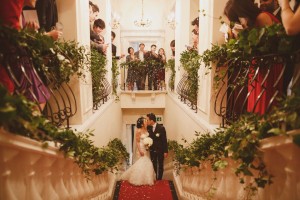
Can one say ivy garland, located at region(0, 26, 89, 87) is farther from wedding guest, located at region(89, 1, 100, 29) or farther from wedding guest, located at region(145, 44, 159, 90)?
wedding guest, located at region(145, 44, 159, 90)

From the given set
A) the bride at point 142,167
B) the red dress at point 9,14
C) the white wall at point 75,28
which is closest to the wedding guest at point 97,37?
the white wall at point 75,28

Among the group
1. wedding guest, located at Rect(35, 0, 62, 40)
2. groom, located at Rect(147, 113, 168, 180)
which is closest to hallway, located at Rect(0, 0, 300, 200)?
wedding guest, located at Rect(35, 0, 62, 40)

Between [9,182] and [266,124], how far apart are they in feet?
5.49

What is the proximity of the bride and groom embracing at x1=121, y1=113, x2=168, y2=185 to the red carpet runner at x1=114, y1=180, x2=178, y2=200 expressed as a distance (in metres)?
0.22

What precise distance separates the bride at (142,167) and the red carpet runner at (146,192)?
171mm

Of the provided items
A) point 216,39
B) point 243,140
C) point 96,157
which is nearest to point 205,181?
point 96,157

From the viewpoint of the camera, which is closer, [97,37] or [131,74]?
[97,37]

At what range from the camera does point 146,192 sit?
5.98 metres

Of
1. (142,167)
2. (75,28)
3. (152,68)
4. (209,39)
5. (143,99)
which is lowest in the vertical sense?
(142,167)

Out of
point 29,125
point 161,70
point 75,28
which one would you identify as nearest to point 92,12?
point 75,28

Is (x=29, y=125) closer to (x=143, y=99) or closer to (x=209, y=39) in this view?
(x=209, y=39)

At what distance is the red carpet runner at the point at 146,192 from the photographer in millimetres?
5676

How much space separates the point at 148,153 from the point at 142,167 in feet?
1.68

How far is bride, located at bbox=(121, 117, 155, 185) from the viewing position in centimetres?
670
